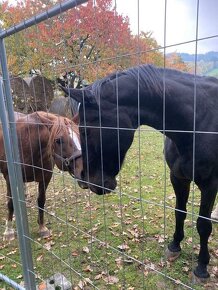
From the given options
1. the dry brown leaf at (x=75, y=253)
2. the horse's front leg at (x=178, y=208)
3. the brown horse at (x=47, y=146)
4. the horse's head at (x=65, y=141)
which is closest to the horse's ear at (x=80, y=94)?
the brown horse at (x=47, y=146)

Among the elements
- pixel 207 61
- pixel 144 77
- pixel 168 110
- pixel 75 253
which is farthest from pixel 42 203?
pixel 207 61

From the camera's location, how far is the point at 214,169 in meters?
2.23

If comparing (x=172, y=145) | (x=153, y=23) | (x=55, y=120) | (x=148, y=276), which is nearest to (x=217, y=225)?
(x=148, y=276)

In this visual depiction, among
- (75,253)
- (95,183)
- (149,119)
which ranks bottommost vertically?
(75,253)

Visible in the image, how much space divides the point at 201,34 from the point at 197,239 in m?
2.68

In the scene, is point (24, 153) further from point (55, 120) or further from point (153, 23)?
point (153, 23)

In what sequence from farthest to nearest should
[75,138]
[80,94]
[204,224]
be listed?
1. [75,138]
2. [204,224]
3. [80,94]

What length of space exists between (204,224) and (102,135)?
1258mm

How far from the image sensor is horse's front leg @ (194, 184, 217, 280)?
2.31 m

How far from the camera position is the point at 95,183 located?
2.06m

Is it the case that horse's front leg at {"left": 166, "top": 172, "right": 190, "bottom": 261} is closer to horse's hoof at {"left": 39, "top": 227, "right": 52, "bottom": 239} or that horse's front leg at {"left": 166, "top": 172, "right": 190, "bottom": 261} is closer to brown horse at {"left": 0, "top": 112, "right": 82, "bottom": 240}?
brown horse at {"left": 0, "top": 112, "right": 82, "bottom": 240}

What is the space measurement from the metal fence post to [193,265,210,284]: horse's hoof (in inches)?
55.6

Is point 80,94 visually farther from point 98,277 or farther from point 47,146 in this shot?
point 98,277

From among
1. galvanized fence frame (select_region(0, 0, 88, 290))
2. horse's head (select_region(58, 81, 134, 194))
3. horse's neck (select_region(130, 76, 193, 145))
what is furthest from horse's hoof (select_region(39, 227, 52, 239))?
horse's neck (select_region(130, 76, 193, 145))
